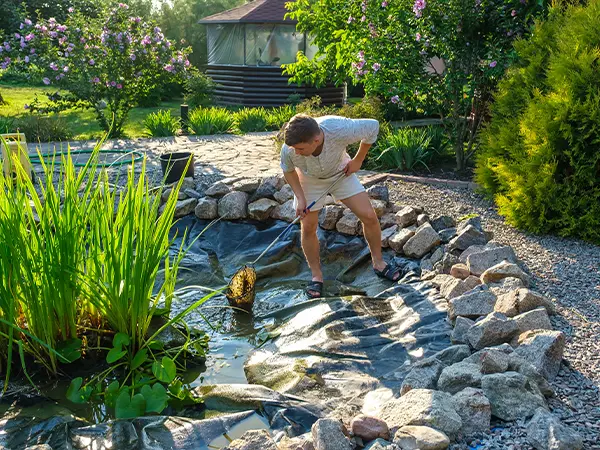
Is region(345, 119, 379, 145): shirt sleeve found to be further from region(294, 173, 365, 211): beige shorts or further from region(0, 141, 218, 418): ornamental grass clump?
region(0, 141, 218, 418): ornamental grass clump

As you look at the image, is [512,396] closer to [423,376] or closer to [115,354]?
[423,376]

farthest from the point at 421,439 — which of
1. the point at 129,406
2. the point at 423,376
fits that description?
the point at 129,406

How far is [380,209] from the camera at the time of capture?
5152 mm

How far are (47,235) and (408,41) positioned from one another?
530 centimetres

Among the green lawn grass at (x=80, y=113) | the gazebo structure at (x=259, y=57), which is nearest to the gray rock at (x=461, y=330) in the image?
the green lawn grass at (x=80, y=113)

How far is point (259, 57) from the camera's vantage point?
16281 millimetres

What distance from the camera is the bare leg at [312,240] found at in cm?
421

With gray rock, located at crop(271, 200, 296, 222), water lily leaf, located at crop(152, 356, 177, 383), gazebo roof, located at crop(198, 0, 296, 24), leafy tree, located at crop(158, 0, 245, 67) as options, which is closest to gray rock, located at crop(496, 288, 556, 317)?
water lily leaf, located at crop(152, 356, 177, 383)

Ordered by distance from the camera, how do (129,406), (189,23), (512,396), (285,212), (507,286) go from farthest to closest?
(189,23)
(285,212)
(507,286)
(129,406)
(512,396)

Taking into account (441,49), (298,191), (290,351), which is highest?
(441,49)

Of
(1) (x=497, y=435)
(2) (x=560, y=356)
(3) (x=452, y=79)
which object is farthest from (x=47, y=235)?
(3) (x=452, y=79)

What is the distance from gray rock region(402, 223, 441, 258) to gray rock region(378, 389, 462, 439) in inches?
85.3

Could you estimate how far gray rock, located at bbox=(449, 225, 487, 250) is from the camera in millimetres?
4332

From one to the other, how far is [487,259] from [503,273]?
25 cm
